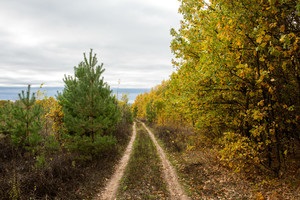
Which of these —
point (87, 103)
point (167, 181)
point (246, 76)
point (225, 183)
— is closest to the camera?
point (246, 76)

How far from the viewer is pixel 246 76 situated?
27.2ft

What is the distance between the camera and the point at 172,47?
14.8m

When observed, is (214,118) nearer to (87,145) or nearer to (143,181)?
(143,181)

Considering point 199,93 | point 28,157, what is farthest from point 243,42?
point 28,157

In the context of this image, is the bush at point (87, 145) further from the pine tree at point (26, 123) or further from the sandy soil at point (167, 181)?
the pine tree at point (26, 123)

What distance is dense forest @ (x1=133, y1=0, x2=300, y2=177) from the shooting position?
7.01 meters

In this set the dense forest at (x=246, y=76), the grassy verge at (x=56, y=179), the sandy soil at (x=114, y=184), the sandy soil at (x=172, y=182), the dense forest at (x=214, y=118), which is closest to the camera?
the dense forest at (x=246, y=76)

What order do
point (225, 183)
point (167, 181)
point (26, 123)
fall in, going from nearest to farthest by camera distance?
point (225, 183) → point (167, 181) → point (26, 123)

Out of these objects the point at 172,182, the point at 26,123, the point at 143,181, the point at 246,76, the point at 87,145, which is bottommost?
the point at 172,182

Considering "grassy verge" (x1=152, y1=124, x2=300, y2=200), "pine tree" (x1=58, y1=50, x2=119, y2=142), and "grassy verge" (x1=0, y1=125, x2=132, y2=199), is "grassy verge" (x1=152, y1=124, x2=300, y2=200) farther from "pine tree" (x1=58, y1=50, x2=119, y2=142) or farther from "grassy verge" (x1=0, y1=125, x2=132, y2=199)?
"pine tree" (x1=58, y1=50, x2=119, y2=142)

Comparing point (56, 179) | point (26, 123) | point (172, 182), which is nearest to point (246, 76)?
point (172, 182)

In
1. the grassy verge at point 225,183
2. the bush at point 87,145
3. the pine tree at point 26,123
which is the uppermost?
the pine tree at point 26,123

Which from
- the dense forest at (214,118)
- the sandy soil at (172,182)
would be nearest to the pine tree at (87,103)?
the dense forest at (214,118)

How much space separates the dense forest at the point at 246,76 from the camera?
7.01 metres
